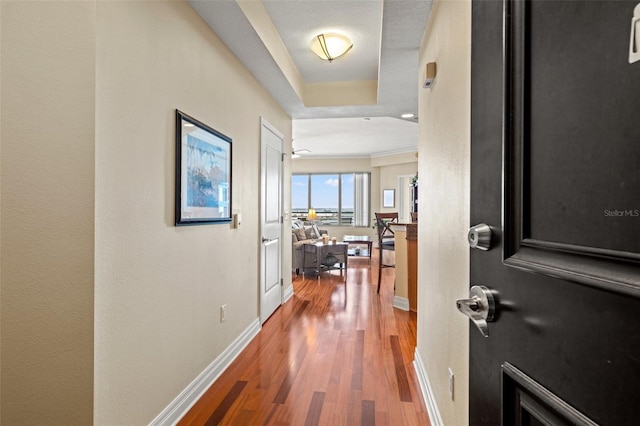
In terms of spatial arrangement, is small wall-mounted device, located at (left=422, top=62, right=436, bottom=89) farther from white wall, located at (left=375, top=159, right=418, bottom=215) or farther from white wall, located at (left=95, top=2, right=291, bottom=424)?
white wall, located at (left=375, top=159, right=418, bottom=215)

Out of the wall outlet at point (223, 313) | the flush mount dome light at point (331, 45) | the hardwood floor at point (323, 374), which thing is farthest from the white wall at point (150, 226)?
the flush mount dome light at point (331, 45)

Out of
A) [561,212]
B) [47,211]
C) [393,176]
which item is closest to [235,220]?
[47,211]

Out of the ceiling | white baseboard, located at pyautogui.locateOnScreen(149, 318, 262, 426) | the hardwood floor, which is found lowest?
the hardwood floor

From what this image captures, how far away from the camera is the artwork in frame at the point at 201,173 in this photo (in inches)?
79.5

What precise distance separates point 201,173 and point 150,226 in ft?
1.96

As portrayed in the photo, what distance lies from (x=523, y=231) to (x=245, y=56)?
2738 mm

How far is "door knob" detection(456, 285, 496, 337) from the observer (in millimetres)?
645

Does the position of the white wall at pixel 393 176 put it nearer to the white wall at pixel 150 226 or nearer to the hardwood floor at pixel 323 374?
the hardwood floor at pixel 323 374

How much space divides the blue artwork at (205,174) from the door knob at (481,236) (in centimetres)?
178

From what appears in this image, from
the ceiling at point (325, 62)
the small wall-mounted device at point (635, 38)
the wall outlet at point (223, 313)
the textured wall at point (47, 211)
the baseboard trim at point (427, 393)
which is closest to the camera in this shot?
the small wall-mounted device at point (635, 38)

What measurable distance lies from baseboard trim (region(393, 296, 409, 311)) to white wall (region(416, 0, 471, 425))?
5.51ft

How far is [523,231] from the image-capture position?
559mm

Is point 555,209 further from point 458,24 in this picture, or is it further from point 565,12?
point 458,24

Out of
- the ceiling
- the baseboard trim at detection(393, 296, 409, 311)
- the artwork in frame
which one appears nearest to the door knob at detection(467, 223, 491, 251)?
the artwork in frame
